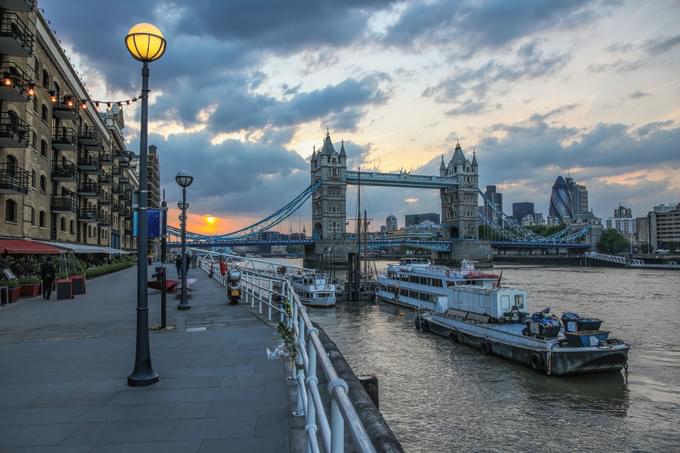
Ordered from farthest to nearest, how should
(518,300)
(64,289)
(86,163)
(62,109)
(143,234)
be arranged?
1. (86,163)
2. (62,109)
3. (518,300)
4. (64,289)
5. (143,234)

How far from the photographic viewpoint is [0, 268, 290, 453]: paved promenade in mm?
4613

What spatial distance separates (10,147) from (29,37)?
610 cm

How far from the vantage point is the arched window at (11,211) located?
81.5 ft

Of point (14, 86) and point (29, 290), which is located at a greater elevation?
point (14, 86)

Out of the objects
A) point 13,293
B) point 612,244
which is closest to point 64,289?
point 13,293

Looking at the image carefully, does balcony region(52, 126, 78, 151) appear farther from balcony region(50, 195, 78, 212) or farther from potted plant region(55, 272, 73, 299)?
potted plant region(55, 272, 73, 299)

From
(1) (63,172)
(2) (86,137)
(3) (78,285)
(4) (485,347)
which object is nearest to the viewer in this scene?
(3) (78,285)

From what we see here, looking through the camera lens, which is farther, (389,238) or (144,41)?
(389,238)

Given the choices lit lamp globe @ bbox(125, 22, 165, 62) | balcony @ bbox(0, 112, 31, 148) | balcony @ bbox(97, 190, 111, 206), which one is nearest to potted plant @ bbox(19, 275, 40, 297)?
balcony @ bbox(0, 112, 31, 148)

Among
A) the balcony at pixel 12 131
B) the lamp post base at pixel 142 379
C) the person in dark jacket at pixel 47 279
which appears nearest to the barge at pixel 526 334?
the lamp post base at pixel 142 379

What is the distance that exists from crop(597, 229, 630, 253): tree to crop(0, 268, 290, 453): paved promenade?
142 meters

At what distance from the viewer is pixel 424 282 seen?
133 feet

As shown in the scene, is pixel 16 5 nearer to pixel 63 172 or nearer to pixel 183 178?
pixel 63 172

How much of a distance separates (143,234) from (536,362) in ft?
58.3
